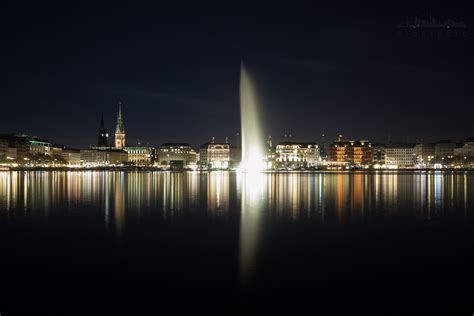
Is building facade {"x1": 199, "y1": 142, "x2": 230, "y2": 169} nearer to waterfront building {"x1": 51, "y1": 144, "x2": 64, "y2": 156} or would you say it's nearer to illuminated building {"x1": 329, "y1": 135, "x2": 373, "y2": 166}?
illuminated building {"x1": 329, "y1": 135, "x2": 373, "y2": 166}

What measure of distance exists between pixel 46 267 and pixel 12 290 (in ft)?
6.85

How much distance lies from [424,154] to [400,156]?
8.68 metres

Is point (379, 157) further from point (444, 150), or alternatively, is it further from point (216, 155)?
point (216, 155)

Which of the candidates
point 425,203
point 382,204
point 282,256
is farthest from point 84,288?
point 425,203

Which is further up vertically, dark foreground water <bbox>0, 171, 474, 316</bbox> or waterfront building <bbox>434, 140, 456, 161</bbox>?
waterfront building <bbox>434, 140, 456, 161</bbox>

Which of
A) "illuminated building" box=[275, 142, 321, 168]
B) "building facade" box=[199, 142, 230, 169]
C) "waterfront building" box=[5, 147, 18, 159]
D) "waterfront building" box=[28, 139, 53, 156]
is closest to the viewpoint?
"waterfront building" box=[5, 147, 18, 159]

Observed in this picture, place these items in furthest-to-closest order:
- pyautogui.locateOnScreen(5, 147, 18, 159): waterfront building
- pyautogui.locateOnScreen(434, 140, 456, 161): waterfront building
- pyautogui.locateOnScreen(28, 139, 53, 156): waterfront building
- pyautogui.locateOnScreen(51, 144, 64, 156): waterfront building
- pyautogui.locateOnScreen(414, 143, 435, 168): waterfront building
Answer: pyautogui.locateOnScreen(51, 144, 64, 156): waterfront building, pyautogui.locateOnScreen(414, 143, 435, 168): waterfront building, pyautogui.locateOnScreen(434, 140, 456, 161): waterfront building, pyautogui.locateOnScreen(28, 139, 53, 156): waterfront building, pyautogui.locateOnScreen(5, 147, 18, 159): waterfront building

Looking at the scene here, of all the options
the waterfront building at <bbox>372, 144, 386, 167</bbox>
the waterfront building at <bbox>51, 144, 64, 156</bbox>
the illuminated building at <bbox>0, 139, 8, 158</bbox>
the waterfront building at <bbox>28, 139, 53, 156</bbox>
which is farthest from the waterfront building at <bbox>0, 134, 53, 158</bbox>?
the waterfront building at <bbox>372, 144, 386, 167</bbox>

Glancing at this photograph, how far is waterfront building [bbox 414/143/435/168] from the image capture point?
182 m

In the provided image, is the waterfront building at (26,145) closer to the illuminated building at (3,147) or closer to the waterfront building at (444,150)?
the illuminated building at (3,147)

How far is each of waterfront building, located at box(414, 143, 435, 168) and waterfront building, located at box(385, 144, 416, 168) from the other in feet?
6.35

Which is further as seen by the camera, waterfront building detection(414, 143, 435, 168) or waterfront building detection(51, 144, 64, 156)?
waterfront building detection(51, 144, 64, 156)

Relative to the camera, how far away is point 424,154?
611 feet

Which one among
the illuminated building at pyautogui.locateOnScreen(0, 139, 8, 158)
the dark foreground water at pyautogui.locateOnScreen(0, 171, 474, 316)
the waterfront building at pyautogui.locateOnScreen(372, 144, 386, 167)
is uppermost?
the illuminated building at pyautogui.locateOnScreen(0, 139, 8, 158)
